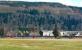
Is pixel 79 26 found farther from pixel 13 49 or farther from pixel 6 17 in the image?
pixel 13 49

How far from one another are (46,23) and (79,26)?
1781 cm

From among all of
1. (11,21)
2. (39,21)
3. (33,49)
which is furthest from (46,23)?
(33,49)

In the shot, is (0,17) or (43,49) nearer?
(43,49)

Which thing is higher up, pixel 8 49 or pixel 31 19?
pixel 8 49

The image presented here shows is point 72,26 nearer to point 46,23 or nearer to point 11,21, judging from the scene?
point 46,23

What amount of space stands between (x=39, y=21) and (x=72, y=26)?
17177 millimetres

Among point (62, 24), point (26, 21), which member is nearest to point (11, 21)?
point (26, 21)

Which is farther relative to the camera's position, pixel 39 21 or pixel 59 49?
pixel 39 21

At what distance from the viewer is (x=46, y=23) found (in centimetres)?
19150

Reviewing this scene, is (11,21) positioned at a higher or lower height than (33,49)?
lower

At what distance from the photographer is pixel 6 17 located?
198 metres

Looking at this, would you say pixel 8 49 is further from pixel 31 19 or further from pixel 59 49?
pixel 31 19

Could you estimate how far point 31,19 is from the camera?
19975 centimetres

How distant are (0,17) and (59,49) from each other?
157 m
